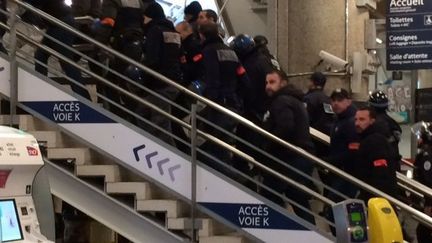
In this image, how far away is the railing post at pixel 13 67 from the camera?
22.7 feet

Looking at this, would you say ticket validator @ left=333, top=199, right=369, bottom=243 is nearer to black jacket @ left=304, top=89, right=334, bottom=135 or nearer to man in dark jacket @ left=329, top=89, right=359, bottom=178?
man in dark jacket @ left=329, top=89, right=359, bottom=178

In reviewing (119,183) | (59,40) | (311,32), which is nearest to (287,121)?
(119,183)

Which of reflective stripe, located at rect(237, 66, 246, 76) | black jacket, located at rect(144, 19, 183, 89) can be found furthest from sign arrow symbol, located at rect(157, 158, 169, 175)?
reflective stripe, located at rect(237, 66, 246, 76)

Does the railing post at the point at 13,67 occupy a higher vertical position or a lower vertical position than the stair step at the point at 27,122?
higher

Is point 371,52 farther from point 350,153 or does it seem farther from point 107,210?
point 107,210

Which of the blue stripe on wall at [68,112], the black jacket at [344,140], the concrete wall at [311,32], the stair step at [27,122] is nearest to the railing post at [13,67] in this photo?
the stair step at [27,122]

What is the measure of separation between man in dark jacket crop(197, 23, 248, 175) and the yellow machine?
1.73 meters

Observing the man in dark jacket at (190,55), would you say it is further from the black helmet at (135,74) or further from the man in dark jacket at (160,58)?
the black helmet at (135,74)

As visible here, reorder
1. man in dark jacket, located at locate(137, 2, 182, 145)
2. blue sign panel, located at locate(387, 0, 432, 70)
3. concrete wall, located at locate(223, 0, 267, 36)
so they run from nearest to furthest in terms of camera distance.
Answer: man in dark jacket, located at locate(137, 2, 182, 145) < blue sign panel, located at locate(387, 0, 432, 70) < concrete wall, located at locate(223, 0, 267, 36)

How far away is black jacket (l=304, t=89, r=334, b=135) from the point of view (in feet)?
28.9

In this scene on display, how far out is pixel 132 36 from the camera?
7.66 m

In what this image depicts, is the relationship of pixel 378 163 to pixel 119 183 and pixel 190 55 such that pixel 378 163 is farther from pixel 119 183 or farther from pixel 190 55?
pixel 119 183

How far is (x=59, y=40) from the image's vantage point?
7.18 m

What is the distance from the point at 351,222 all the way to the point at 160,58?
2622mm
